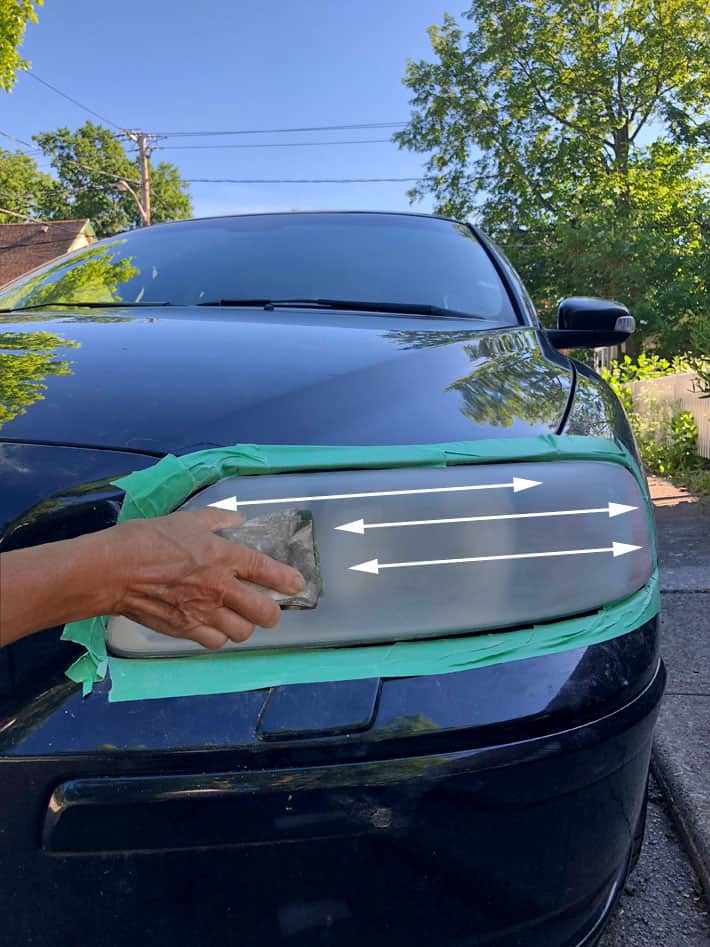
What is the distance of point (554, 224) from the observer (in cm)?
2203

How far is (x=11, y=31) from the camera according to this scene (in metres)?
8.91

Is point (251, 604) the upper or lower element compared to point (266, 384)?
lower

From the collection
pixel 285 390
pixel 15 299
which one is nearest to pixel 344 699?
pixel 285 390

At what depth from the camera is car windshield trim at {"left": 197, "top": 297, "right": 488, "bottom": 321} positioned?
1.82 m

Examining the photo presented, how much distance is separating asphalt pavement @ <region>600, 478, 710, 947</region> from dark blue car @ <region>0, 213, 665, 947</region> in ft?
1.96

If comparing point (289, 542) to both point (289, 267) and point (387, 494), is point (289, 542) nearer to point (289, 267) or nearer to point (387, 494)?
point (387, 494)

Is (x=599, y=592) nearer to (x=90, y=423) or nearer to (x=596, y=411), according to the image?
(x=596, y=411)

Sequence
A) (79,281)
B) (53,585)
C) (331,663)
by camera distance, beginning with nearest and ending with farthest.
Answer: (53,585), (331,663), (79,281)

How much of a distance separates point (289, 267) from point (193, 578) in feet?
4.85

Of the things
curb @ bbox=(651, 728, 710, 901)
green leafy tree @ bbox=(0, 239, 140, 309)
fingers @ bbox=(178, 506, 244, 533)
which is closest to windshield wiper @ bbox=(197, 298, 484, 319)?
green leafy tree @ bbox=(0, 239, 140, 309)

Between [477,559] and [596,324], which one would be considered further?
[596,324]

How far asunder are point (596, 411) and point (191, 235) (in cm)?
169

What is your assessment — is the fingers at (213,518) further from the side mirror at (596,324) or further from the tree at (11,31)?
the tree at (11,31)

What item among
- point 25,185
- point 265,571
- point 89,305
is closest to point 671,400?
point 89,305
